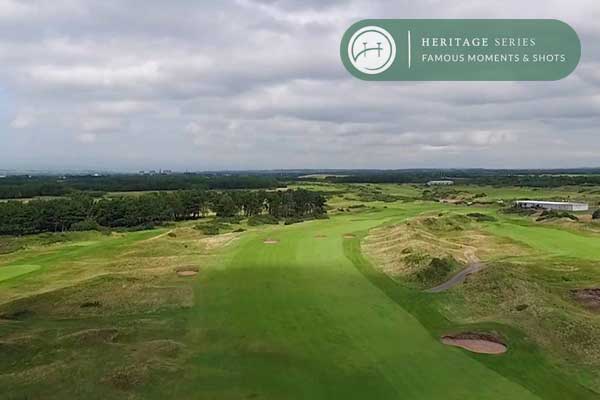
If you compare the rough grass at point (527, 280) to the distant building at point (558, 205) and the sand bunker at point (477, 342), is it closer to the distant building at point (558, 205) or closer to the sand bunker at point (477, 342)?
the sand bunker at point (477, 342)

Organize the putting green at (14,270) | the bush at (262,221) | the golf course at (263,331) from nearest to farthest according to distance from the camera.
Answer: the golf course at (263,331), the putting green at (14,270), the bush at (262,221)

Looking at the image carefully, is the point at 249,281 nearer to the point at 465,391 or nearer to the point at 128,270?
the point at 128,270

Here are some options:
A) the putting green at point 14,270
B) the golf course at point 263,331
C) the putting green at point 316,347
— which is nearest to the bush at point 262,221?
the golf course at point 263,331

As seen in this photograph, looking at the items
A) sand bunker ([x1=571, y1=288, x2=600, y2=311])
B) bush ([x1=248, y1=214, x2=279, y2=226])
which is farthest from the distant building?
sand bunker ([x1=571, y1=288, x2=600, y2=311])

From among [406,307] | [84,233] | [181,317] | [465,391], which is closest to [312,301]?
[406,307]

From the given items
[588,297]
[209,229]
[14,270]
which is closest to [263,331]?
[588,297]

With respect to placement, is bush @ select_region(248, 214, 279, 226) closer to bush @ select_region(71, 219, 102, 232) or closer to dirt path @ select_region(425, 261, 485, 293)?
bush @ select_region(71, 219, 102, 232)
